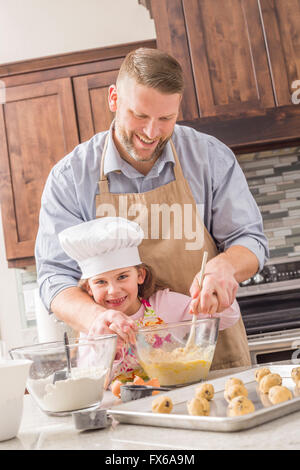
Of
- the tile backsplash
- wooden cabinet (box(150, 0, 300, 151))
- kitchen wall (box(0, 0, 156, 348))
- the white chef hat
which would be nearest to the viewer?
the white chef hat

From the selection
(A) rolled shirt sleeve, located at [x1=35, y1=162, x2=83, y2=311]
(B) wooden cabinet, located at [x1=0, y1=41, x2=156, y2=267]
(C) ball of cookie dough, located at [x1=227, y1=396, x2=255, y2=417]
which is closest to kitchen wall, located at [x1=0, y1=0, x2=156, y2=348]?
(B) wooden cabinet, located at [x1=0, y1=41, x2=156, y2=267]

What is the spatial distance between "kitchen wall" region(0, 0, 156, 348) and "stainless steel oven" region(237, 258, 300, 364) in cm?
139

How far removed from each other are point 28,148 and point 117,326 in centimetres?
210

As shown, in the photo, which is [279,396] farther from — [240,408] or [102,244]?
[102,244]

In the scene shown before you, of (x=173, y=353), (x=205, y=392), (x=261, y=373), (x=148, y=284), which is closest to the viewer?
(x=205, y=392)

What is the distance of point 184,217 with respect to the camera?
1.48 meters

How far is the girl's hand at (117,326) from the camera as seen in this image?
0.94 metres

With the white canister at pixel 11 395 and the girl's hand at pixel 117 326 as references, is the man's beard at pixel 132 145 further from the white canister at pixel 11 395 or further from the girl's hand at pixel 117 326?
the white canister at pixel 11 395

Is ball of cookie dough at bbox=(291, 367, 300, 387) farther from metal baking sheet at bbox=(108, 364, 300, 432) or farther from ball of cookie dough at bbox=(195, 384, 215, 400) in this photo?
ball of cookie dough at bbox=(195, 384, 215, 400)

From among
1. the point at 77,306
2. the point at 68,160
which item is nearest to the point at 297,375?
the point at 77,306

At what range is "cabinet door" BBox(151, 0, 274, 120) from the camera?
2.61m

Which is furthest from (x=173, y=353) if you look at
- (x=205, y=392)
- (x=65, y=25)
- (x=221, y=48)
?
(x=65, y=25)

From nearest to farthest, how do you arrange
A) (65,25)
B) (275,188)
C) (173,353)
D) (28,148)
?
(173,353)
(28,148)
(275,188)
(65,25)

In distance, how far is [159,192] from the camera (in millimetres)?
1476
